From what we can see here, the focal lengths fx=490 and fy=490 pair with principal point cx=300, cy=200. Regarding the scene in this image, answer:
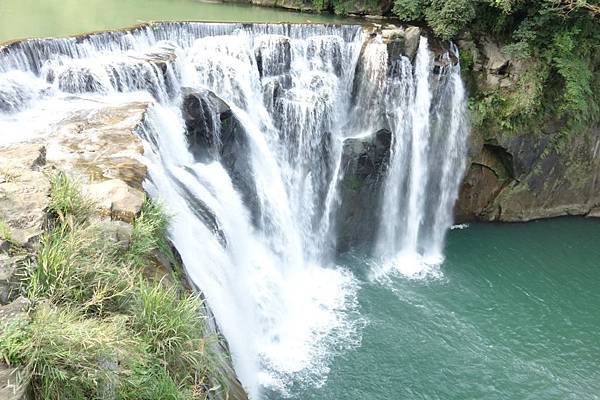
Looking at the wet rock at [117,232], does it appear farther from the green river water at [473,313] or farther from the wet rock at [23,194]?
the green river water at [473,313]

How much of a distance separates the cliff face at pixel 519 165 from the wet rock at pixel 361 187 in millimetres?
2596

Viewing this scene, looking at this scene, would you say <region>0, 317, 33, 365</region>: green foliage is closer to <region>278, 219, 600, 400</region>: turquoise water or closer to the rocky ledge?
the rocky ledge

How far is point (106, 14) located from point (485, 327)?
39.1ft

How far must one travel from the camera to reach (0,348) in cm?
265

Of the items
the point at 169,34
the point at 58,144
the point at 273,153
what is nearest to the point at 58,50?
the point at 169,34

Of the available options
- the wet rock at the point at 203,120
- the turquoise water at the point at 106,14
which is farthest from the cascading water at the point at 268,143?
the turquoise water at the point at 106,14

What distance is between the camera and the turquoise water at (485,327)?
851cm

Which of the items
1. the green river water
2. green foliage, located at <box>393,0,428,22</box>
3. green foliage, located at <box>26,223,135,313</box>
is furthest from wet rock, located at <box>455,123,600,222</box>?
green foliage, located at <box>26,223,135,313</box>

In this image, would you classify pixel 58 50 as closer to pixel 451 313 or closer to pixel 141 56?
pixel 141 56

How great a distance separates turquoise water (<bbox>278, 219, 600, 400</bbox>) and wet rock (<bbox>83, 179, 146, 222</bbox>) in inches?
187

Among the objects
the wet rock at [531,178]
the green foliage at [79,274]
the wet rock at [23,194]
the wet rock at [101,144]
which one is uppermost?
the wet rock at [23,194]

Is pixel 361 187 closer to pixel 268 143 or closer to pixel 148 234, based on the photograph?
pixel 268 143

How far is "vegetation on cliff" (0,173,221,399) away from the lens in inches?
108

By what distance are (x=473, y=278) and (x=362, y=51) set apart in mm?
6005
